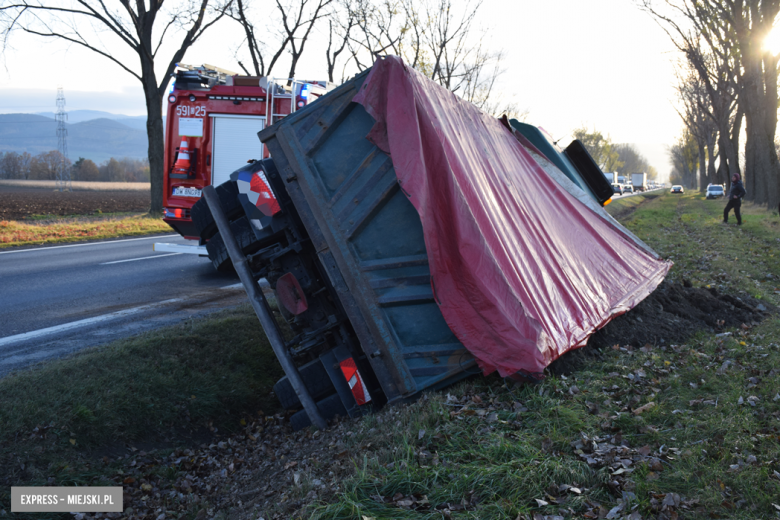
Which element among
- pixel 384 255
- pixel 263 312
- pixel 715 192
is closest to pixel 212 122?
pixel 263 312

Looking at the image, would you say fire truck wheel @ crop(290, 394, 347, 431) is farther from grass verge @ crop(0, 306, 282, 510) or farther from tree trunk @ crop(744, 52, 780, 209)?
tree trunk @ crop(744, 52, 780, 209)

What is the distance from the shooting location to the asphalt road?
227 inches

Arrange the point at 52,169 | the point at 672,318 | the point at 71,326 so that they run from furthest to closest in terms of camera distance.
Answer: the point at 52,169, the point at 71,326, the point at 672,318

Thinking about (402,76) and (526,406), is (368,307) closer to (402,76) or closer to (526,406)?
(526,406)

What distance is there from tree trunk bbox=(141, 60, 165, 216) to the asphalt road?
364 inches

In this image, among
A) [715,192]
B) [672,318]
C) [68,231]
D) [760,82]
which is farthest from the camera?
[715,192]

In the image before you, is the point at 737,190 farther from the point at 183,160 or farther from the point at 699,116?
the point at 699,116

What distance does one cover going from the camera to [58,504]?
329 cm

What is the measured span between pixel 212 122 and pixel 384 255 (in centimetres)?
642

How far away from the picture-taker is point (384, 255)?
4121 mm

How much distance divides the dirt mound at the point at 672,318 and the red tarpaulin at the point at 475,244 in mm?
205

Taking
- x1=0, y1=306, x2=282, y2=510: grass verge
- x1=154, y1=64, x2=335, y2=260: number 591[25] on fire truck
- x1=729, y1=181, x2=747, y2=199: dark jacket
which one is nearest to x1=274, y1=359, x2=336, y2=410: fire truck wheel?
x1=0, y1=306, x2=282, y2=510: grass verge

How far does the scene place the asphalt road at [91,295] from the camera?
5766mm

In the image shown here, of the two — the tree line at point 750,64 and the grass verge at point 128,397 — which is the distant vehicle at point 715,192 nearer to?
the tree line at point 750,64
